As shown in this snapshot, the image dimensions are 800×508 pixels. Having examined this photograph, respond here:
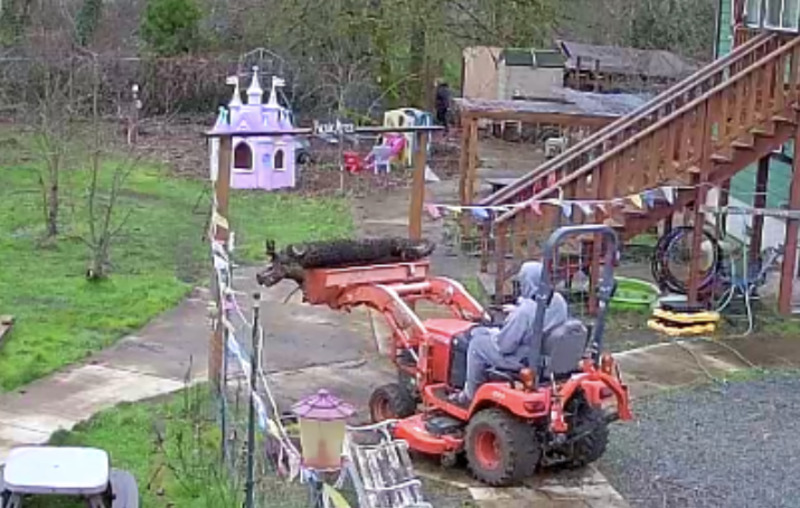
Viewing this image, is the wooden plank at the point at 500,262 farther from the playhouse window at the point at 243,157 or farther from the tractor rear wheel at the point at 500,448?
the playhouse window at the point at 243,157

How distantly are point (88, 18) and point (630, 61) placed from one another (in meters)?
11.5

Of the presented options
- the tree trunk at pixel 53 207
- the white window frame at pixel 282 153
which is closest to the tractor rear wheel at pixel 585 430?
the tree trunk at pixel 53 207

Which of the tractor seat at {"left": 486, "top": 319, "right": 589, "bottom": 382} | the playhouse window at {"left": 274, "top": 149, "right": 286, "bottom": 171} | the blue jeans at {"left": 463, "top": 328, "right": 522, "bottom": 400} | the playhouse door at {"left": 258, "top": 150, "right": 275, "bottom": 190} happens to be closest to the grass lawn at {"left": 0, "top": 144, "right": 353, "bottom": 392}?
the playhouse door at {"left": 258, "top": 150, "right": 275, "bottom": 190}

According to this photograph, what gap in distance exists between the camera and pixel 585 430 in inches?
336

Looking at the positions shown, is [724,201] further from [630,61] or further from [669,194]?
[630,61]

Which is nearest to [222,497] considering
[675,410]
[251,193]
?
[675,410]

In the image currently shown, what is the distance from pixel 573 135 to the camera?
23344 mm

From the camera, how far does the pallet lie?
1124 cm

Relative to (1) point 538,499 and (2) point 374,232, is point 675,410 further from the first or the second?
(2) point 374,232

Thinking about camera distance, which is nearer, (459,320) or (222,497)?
(222,497)

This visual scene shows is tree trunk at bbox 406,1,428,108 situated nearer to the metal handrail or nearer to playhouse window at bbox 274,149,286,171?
playhouse window at bbox 274,149,286,171

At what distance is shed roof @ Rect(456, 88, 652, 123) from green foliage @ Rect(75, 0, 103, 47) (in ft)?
40.9

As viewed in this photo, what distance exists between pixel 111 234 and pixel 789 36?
7.80 metres

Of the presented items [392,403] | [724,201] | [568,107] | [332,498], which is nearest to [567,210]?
[392,403]
